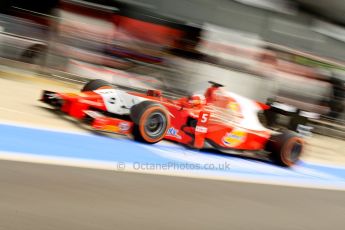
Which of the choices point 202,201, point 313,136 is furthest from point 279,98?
point 202,201

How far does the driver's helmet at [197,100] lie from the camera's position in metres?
5.28

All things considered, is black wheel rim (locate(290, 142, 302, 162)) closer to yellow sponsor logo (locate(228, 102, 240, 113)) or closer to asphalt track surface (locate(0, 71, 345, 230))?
yellow sponsor logo (locate(228, 102, 240, 113))

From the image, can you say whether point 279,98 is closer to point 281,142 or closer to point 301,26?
point 301,26

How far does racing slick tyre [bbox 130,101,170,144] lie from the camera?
490 centimetres

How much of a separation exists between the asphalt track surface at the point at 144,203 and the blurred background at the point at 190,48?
170cm

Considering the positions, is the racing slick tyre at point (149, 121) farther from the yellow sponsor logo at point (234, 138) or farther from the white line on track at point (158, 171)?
the yellow sponsor logo at point (234, 138)

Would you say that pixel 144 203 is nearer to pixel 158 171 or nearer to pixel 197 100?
pixel 158 171

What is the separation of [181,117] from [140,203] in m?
1.93

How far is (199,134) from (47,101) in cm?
173

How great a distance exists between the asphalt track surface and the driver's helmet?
3.60 ft

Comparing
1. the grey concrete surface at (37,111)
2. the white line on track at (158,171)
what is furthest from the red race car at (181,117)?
the white line on track at (158,171)

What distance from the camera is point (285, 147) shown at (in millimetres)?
5809

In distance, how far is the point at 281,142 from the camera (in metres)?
5.79

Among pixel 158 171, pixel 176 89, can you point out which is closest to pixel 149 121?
pixel 158 171
